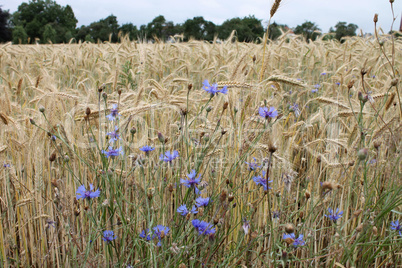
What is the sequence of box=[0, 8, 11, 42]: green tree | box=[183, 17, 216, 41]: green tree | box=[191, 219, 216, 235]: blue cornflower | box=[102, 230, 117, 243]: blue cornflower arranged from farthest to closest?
box=[183, 17, 216, 41]: green tree
box=[0, 8, 11, 42]: green tree
box=[102, 230, 117, 243]: blue cornflower
box=[191, 219, 216, 235]: blue cornflower

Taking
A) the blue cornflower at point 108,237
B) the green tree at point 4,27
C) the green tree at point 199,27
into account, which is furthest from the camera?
the green tree at point 199,27

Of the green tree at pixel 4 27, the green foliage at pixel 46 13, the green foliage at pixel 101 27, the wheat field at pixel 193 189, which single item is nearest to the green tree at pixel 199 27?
the green foliage at pixel 101 27

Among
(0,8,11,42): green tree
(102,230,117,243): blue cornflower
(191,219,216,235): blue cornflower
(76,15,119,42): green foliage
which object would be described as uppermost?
A: (76,15,119,42): green foliage

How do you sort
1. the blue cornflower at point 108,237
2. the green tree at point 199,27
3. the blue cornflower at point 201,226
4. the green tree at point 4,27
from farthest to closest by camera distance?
the green tree at point 199,27, the green tree at point 4,27, the blue cornflower at point 108,237, the blue cornflower at point 201,226

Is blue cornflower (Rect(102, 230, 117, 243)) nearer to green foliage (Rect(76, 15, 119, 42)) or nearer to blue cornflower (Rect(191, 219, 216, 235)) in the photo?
blue cornflower (Rect(191, 219, 216, 235))

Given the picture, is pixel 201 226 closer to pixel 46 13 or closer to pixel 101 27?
pixel 101 27

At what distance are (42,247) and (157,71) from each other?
2052 millimetres

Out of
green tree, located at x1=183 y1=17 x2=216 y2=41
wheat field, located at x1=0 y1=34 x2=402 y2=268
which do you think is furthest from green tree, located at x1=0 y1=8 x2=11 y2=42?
wheat field, located at x1=0 y1=34 x2=402 y2=268

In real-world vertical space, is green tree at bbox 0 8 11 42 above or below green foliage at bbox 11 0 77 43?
below

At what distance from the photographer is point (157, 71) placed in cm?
306

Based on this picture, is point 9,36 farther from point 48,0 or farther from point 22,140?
point 22,140

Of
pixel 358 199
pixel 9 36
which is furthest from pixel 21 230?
pixel 9 36

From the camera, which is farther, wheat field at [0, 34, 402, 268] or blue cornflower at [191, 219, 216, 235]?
wheat field at [0, 34, 402, 268]

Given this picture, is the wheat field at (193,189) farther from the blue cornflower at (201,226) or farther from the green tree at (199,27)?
the green tree at (199,27)
